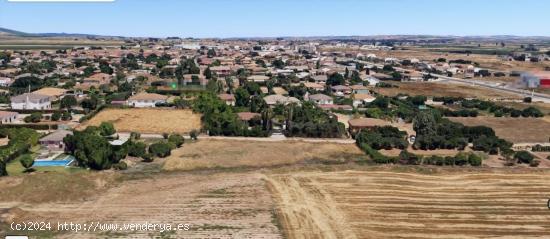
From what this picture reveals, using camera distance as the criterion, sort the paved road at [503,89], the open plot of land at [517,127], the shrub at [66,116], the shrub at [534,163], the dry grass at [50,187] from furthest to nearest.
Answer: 1. the paved road at [503,89]
2. the shrub at [66,116]
3. the open plot of land at [517,127]
4. the shrub at [534,163]
5. the dry grass at [50,187]

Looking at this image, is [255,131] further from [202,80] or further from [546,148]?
→ [202,80]

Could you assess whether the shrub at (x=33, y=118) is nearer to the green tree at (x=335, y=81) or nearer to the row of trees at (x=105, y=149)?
the row of trees at (x=105, y=149)

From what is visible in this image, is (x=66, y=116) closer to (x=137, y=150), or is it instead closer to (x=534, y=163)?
(x=137, y=150)

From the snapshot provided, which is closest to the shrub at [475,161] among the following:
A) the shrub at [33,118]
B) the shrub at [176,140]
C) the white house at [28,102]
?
the shrub at [176,140]

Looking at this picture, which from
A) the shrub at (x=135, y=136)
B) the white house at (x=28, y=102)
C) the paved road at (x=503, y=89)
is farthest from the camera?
the paved road at (x=503, y=89)

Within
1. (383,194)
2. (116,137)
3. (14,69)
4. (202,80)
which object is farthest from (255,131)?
(14,69)

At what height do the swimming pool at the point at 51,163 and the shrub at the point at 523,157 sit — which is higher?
the swimming pool at the point at 51,163

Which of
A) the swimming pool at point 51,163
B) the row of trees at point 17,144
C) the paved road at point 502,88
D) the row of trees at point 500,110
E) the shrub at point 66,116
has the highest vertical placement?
the row of trees at point 17,144

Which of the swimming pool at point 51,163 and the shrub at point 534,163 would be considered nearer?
the swimming pool at point 51,163
